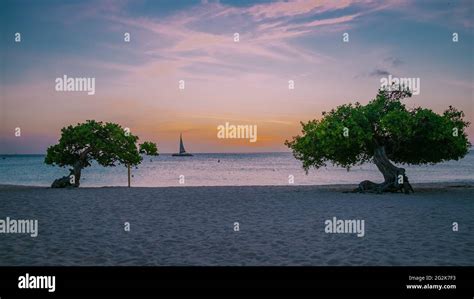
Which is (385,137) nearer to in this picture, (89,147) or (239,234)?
(239,234)

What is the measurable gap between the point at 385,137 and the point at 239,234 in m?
21.9

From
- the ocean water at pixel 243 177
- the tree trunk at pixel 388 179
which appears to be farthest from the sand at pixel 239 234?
the ocean water at pixel 243 177

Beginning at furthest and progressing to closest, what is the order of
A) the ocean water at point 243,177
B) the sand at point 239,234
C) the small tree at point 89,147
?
the ocean water at point 243,177 < the small tree at point 89,147 < the sand at point 239,234

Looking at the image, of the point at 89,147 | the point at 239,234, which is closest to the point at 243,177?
the point at 89,147

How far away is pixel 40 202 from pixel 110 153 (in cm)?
1478

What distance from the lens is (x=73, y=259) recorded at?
38.4 feet

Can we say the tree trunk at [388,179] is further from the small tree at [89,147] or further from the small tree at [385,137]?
the small tree at [89,147]

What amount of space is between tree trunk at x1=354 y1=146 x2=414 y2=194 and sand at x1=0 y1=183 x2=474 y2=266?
5.18 meters

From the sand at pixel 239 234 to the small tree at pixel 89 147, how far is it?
13305 millimetres

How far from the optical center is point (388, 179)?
3256 cm

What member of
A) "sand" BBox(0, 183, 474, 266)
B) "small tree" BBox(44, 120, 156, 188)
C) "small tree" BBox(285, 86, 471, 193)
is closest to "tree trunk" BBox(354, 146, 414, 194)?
"small tree" BBox(285, 86, 471, 193)

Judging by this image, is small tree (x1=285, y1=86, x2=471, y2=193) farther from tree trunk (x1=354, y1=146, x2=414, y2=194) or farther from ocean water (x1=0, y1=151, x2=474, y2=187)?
ocean water (x1=0, y1=151, x2=474, y2=187)

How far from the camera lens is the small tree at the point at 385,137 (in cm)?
3061
